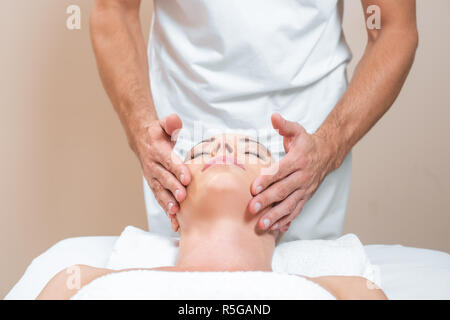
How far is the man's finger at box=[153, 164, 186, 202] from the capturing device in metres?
1.25

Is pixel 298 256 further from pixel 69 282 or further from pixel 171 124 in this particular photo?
pixel 69 282

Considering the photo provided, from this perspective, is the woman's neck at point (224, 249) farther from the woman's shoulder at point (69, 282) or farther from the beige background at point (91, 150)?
the beige background at point (91, 150)

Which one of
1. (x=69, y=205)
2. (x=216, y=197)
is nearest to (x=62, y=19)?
(x=69, y=205)

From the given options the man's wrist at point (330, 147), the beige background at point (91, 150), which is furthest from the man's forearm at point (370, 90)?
the beige background at point (91, 150)

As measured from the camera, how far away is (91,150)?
2.32 meters

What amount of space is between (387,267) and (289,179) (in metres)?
0.42

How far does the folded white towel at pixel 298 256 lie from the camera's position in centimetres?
130

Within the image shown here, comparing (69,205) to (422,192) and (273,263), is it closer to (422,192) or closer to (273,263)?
(273,263)

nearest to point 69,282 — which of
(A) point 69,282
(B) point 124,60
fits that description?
(A) point 69,282

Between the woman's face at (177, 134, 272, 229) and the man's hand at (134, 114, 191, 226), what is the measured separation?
0.03m

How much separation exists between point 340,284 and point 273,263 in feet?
0.90

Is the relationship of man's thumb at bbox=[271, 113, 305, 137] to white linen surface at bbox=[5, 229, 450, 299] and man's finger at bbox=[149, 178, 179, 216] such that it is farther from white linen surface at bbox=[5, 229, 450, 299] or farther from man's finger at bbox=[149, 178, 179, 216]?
white linen surface at bbox=[5, 229, 450, 299]

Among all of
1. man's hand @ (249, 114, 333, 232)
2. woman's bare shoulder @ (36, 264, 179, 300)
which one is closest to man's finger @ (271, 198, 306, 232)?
man's hand @ (249, 114, 333, 232)

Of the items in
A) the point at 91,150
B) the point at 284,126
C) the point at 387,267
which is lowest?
the point at 387,267
